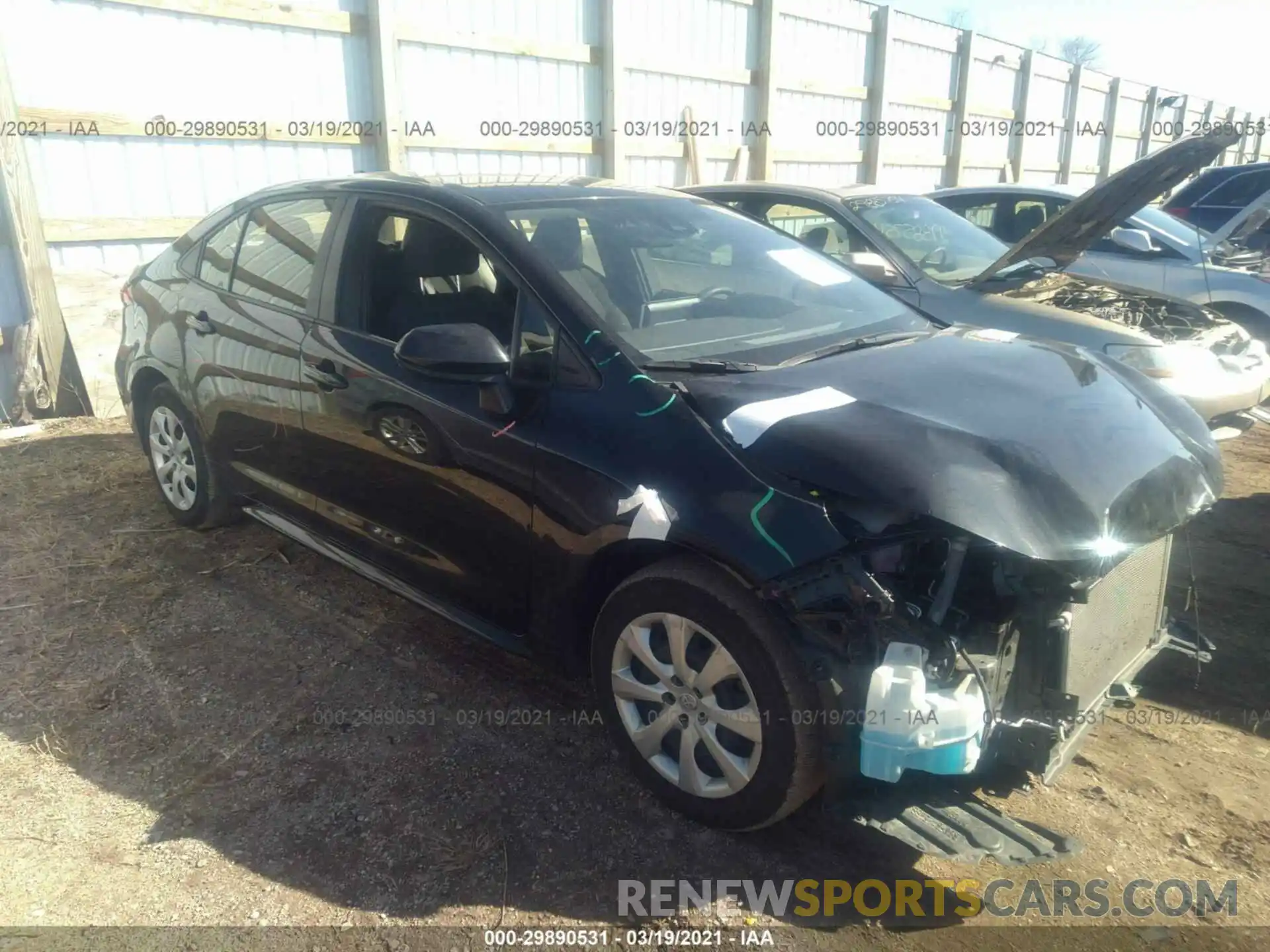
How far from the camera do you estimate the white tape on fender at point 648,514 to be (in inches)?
95.5

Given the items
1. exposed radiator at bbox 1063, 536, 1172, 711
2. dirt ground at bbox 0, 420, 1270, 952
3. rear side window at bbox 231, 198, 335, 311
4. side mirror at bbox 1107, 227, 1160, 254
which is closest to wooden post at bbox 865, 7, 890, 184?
side mirror at bbox 1107, 227, 1160, 254

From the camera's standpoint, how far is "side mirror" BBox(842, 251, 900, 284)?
5234mm

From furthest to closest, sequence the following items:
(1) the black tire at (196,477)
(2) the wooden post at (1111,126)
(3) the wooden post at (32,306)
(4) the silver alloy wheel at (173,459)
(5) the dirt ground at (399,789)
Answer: (2) the wooden post at (1111,126), (3) the wooden post at (32,306), (4) the silver alloy wheel at (173,459), (1) the black tire at (196,477), (5) the dirt ground at (399,789)

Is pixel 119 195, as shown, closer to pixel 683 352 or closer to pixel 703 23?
pixel 683 352

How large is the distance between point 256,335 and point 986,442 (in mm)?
2803

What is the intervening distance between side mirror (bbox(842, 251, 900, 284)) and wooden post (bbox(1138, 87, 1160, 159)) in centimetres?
2211

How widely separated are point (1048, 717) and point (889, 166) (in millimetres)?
14465

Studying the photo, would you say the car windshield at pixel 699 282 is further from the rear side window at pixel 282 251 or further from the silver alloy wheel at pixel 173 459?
the silver alloy wheel at pixel 173 459

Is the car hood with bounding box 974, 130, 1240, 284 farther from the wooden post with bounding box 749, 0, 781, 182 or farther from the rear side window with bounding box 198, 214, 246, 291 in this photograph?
the wooden post with bounding box 749, 0, 781, 182

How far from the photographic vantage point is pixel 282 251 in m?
3.80

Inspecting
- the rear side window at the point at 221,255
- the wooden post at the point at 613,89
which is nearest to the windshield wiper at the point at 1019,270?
the rear side window at the point at 221,255

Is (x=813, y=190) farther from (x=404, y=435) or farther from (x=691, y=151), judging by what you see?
(x=691, y=151)

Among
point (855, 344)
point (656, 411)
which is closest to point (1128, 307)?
point (855, 344)

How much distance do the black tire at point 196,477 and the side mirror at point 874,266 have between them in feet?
11.0
